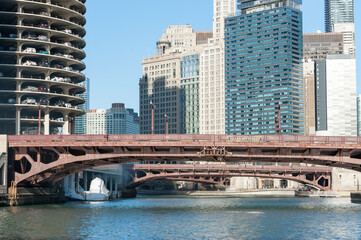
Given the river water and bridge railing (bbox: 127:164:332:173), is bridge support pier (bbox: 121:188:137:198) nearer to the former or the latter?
bridge railing (bbox: 127:164:332:173)

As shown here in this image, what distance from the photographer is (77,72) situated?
536 feet

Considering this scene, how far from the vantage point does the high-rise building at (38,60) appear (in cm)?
15352

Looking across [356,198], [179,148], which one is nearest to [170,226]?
[179,148]

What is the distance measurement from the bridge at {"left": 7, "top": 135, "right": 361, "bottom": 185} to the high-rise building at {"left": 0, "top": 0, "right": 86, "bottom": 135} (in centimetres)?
4798

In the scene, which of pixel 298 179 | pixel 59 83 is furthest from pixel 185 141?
pixel 298 179

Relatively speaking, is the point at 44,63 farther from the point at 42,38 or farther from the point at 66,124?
the point at 66,124

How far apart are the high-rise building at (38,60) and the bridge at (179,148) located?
4798cm

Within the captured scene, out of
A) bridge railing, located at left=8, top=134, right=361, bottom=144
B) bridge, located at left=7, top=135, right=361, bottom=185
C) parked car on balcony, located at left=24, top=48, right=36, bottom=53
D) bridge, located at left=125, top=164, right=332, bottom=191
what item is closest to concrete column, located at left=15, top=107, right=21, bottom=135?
parked car on balcony, located at left=24, top=48, right=36, bottom=53

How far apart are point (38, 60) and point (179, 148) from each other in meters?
70.5

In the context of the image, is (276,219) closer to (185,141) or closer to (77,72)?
(185,141)

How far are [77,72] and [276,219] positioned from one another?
9159 cm

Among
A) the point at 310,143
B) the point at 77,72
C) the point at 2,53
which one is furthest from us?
the point at 77,72

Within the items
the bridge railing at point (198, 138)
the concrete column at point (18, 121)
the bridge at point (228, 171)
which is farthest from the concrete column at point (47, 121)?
the bridge railing at point (198, 138)

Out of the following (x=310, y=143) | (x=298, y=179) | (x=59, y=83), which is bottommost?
(x=298, y=179)
